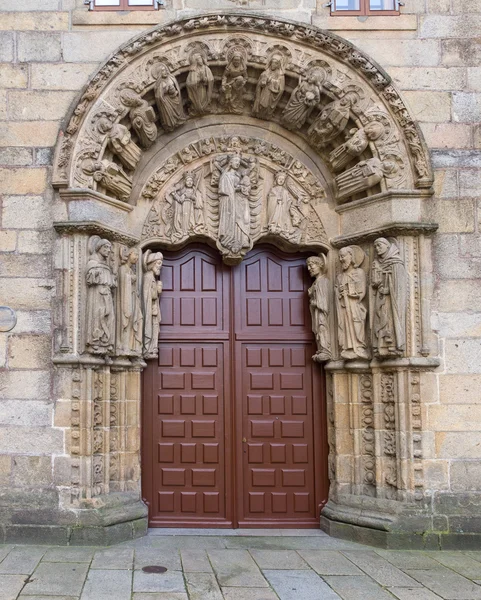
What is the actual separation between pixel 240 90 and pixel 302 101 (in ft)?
2.46

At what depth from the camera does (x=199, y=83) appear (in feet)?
23.6

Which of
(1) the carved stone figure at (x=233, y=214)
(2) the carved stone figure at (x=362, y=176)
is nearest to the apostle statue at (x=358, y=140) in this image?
(2) the carved stone figure at (x=362, y=176)

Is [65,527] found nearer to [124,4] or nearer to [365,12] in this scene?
[124,4]

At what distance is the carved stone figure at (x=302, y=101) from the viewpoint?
7.14 metres

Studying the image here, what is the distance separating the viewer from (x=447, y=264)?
6875 millimetres

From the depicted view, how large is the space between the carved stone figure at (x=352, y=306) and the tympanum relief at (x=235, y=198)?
0.46 m

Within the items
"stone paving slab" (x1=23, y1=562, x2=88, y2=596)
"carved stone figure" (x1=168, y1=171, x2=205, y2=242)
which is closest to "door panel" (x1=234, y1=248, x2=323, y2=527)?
"carved stone figure" (x1=168, y1=171, x2=205, y2=242)

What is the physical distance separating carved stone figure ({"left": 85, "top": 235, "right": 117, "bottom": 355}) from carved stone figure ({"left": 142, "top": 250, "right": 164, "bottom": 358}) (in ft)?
1.88

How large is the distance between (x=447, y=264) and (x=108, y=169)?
3.86m

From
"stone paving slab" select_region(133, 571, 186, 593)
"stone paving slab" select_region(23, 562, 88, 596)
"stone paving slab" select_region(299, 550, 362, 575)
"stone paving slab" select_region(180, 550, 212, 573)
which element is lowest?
"stone paving slab" select_region(299, 550, 362, 575)

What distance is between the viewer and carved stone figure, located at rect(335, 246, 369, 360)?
7.07 m

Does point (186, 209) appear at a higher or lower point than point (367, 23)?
lower

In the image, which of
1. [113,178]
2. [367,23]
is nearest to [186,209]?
[113,178]

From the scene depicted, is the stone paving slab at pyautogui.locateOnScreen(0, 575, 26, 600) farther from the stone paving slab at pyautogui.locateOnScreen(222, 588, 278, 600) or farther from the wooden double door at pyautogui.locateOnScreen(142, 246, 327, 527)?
the wooden double door at pyautogui.locateOnScreen(142, 246, 327, 527)
